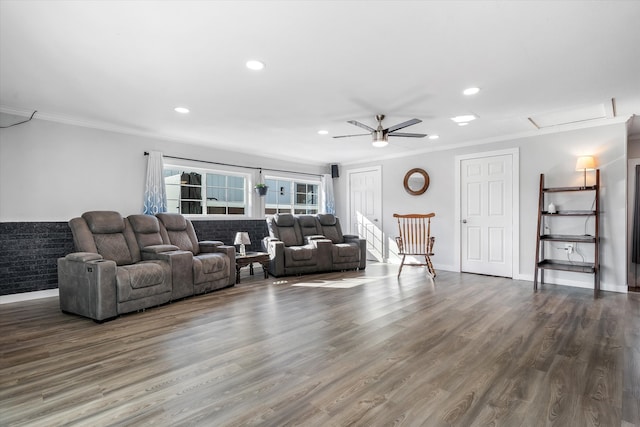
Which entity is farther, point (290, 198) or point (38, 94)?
point (290, 198)

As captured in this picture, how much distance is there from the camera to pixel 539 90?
11.1 ft

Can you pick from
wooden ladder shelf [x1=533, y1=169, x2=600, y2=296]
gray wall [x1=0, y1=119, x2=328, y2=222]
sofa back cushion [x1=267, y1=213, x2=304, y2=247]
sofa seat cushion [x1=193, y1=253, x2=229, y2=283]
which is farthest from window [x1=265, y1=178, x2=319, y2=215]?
wooden ladder shelf [x1=533, y1=169, x2=600, y2=296]

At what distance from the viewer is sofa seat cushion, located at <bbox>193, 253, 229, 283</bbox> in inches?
165

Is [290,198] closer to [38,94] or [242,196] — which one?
[242,196]

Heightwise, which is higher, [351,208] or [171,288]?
[351,208]

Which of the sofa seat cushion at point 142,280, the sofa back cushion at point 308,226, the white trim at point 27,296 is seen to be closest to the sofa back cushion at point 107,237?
the sofa seat cushion at point 142,280

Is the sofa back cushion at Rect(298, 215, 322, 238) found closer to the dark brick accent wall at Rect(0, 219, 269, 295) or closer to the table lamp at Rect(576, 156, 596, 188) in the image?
the dark brick accent wall at Rect(0, 219, 269, 295)

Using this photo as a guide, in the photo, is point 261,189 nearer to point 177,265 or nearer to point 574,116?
point 177,265

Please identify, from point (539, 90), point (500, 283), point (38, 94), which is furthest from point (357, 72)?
point (500, 283)

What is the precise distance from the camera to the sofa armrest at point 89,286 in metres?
3.20

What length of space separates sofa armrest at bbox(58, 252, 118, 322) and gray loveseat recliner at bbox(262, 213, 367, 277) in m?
2.54

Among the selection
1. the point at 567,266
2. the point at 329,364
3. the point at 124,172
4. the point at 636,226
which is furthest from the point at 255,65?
the point at 636,226

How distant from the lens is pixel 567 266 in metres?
4.48

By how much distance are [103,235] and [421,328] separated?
3.78 metres
